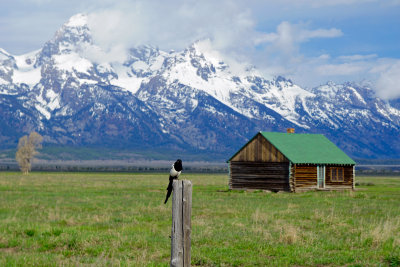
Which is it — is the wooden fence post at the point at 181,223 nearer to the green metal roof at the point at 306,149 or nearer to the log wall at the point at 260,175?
the green metal roof at the point at 306,149

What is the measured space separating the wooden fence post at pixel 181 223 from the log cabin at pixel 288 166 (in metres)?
46.6

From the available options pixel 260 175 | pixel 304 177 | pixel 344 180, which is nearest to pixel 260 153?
pixel 260 175

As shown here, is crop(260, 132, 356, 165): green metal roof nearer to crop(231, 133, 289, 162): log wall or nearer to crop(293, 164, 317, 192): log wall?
crop(231, 133, 289, 162): log wall

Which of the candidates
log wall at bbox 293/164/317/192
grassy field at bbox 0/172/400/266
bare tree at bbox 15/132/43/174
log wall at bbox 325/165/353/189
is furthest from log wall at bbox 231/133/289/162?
bare tree at bbox 15/132/43/174

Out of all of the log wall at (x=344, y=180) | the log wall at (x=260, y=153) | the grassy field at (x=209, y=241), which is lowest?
the grassy field at (x=209, y=241)

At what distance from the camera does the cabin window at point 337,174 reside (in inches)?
2344

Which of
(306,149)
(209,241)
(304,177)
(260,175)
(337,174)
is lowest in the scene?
(209,241)

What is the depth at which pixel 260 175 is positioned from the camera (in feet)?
192

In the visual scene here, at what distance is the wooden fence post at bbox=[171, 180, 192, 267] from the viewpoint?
9789mm

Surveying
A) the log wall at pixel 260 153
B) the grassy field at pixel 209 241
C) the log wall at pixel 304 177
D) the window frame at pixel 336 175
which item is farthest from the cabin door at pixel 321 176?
the grassy field at pixel 209 241

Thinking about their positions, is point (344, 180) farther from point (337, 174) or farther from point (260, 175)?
point (260, 175)

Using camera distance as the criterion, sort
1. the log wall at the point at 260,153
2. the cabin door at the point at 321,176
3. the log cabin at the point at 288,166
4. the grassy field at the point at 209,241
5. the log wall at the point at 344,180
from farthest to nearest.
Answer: the log wall at the point at 344,180
the cabin door at the point at 321,176
the log wall at the point at 260,153
the log cabin at the point at 288,166
the grassy field at the point at 209,241

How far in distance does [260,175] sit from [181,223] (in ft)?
161

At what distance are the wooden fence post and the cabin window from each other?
51.4 metres
